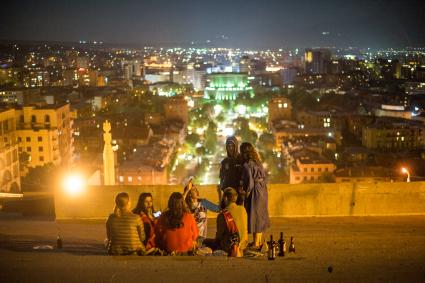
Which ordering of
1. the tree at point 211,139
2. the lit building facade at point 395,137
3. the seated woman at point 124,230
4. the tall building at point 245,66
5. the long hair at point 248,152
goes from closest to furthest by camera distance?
the seated woman at point 124,230, the long hair at point 248,152, the lit building facade at point 395,137, the tree at point 211,139, the tall building at point 245,66

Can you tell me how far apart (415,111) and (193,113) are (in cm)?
2587

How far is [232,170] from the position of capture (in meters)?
6.12

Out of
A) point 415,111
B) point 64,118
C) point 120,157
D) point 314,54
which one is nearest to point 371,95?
point 415,111

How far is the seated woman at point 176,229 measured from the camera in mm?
5371

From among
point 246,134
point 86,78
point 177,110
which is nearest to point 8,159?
point 246,134

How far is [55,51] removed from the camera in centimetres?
12600

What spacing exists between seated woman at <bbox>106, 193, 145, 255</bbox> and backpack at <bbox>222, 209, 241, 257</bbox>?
77 centimetres

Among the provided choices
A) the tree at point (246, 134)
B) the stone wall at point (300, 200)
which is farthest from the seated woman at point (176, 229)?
the tree at point (246, 134)

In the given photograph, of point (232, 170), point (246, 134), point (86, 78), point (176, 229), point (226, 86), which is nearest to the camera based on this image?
point (176, 229)

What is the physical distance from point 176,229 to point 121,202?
21.4 inches

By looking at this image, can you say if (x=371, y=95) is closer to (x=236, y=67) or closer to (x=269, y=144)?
(x=269, y=144)

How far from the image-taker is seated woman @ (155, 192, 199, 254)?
5.37 m

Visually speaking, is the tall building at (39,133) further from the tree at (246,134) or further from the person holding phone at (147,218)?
the person holding phone at (147,218)

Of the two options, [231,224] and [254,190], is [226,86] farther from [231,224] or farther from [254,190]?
[231,224]
